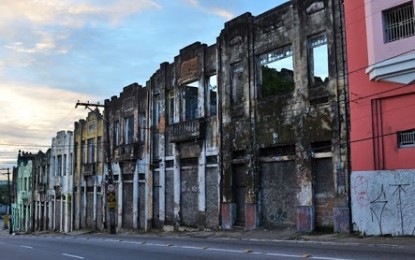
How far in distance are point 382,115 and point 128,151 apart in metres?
20.5

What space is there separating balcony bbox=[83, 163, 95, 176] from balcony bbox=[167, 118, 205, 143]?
541 inches

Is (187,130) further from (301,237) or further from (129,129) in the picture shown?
(301,237)

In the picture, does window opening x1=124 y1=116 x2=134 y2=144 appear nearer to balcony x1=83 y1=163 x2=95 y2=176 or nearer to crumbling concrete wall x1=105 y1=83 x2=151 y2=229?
crumbling concrete wall x1=105 y1=83 x2=151 y2=229

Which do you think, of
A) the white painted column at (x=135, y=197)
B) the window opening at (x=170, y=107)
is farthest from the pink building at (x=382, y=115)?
the white painted column at (x=135, y=197)

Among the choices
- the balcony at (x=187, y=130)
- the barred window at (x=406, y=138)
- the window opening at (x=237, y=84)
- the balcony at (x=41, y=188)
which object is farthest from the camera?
the balcony at (x=41, y=188)

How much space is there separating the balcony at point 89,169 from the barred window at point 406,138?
28.8 m

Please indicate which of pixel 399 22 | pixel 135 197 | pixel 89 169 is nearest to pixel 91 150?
pixel 89 169

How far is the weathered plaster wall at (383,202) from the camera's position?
17781 millimetres

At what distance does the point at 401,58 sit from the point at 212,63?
1215 centimetres

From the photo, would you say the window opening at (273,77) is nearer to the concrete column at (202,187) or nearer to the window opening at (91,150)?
the concrete column at (202,187)

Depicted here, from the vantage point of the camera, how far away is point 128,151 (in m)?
35.7

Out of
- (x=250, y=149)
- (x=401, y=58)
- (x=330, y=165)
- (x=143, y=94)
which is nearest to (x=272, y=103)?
(x=250, y=149)

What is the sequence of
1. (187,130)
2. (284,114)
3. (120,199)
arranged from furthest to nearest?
(120,199)
(187,130)
(284,114)

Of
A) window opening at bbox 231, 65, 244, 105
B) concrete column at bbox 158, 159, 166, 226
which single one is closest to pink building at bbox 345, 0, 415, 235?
window opening at bbox 231, 65, 244, 105
